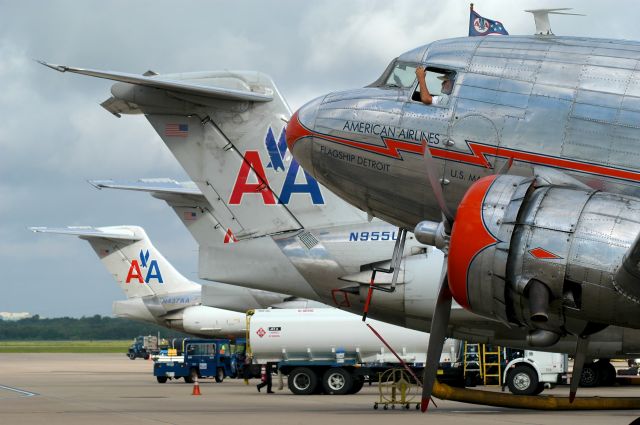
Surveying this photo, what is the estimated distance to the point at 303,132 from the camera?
62.1 ft

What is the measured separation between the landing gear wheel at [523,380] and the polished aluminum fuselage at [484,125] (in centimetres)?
1700

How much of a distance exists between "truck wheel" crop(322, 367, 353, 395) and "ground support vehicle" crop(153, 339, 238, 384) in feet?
44.5

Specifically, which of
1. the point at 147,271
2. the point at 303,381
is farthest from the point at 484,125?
the point at 147,271

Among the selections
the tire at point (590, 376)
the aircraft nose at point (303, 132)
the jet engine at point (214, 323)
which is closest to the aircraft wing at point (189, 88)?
the aircraft nose at point (303, 132)

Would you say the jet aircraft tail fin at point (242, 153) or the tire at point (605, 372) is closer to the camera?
the jet aircraft tail fin at point (242, 153)

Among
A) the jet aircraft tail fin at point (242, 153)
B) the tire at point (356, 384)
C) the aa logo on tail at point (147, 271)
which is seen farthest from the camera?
the aa logo on tail at point (147, 271)

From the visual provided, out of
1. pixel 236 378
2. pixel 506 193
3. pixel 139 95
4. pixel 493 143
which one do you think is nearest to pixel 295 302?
pixel 236 378

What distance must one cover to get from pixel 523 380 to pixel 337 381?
6.10 metres

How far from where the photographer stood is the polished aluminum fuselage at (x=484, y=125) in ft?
50.8

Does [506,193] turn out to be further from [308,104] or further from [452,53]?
[308,104]

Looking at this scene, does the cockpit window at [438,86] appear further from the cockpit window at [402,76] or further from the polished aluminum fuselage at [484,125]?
the cockpit window at [402,76]

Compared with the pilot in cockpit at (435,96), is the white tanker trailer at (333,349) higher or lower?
lower

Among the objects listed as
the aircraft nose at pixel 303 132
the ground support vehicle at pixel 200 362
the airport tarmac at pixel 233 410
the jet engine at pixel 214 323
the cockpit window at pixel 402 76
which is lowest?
the airport tarmac at pixel 233 410

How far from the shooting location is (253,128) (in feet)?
90.2
